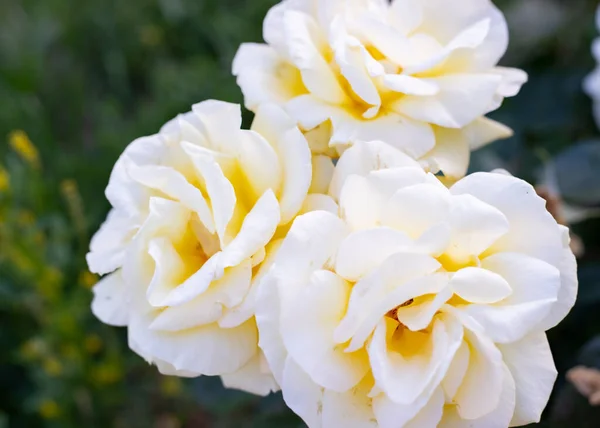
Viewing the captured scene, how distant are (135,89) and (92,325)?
69cm

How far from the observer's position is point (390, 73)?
1.56 ft

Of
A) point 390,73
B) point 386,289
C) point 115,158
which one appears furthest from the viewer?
point 115,158

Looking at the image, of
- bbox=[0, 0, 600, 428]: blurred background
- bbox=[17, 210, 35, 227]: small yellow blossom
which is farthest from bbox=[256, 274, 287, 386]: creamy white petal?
bbox=[17, 210, 35, 227]: small yellow blossom

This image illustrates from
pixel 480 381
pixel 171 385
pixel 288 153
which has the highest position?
pixel 288 153

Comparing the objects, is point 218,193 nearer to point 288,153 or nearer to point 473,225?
point 288,153

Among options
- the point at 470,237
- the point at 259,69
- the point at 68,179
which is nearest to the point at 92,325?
the point at 68,179

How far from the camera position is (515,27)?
3.51 feet

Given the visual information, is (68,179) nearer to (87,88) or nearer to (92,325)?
(92,325)

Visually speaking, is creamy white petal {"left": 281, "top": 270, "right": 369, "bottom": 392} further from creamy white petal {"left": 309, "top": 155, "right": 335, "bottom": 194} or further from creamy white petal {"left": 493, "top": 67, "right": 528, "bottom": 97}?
creamy white petal {"left": 493, "top": 67, "right": 528, "bottom": 97}

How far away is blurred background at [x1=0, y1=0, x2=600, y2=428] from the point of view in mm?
763

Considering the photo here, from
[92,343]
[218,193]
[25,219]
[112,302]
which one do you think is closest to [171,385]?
[92,343]

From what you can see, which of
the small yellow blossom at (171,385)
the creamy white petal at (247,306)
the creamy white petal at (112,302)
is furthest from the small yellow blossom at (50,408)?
the creamy white petal at (247,306)

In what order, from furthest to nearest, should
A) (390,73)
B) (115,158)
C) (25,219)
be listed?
(115,158)
(25,219)
(390,73)

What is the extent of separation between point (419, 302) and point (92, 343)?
0.68 m
